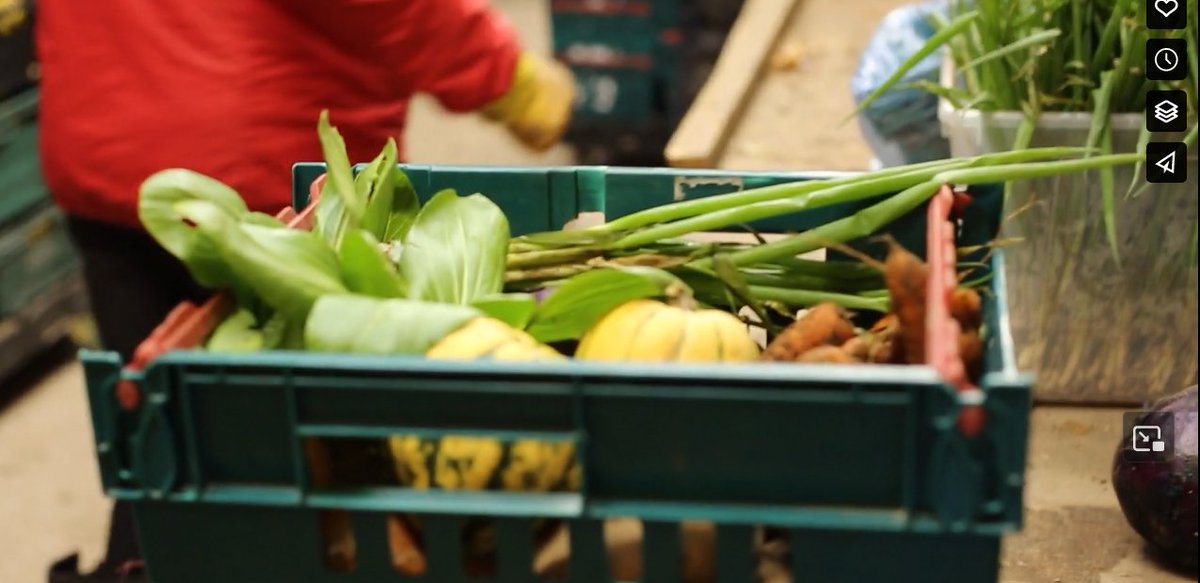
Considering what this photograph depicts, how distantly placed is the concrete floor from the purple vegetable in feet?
0.11

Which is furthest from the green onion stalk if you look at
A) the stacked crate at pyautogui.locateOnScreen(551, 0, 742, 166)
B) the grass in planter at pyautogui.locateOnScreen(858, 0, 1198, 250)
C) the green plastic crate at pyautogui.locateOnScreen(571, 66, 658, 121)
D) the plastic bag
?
the green plastic crate at pyautogui.locateOnScreen(571, 66, 658, 121)

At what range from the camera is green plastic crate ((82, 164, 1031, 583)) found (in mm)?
682

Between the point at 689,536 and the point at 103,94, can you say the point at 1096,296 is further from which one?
the point at 103,94

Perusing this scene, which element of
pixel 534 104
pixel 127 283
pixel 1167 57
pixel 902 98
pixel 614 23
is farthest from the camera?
pixel 614 23

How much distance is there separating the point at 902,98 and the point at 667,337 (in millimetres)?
825

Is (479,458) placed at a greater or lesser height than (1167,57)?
lesser

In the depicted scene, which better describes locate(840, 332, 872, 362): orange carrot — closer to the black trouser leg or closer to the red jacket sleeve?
the red jacket sleeve

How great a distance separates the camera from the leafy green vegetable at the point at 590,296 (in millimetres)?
825

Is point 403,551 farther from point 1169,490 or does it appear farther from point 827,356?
point 1169,490

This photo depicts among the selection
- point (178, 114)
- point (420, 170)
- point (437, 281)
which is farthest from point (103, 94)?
point (437, 281)

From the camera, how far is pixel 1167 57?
116 centimetres

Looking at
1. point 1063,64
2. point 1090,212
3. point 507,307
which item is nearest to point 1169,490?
point 1090,212

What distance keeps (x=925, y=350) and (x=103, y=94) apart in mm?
1281

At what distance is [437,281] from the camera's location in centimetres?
86
